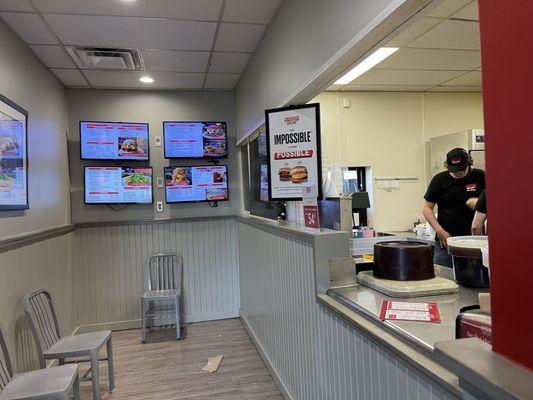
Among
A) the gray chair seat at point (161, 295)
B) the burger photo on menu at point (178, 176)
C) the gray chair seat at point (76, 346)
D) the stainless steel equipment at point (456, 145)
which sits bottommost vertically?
the gray chair seat at point (76, 346)

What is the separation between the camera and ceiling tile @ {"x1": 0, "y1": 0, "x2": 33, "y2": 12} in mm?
2439

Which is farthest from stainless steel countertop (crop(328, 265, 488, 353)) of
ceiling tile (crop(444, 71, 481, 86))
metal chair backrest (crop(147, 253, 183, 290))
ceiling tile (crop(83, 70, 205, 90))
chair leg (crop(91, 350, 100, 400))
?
ceiling tile (crop(83, 70, 205, 90))

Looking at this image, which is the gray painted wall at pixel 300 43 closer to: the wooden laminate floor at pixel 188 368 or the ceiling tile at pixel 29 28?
the ceiling tile at pixel 29 28

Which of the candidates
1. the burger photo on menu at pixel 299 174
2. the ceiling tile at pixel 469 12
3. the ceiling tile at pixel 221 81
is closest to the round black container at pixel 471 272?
the burger photo on menu at pixel 299 174

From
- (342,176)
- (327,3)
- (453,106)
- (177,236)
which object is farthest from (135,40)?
(453,106)

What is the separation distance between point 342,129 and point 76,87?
10.2 feet

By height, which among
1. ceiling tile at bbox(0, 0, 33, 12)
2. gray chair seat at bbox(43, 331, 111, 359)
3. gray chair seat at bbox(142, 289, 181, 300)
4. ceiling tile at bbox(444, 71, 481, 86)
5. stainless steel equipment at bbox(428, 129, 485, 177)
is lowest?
gray chair seat at bbox(43, 331, 111, 359)

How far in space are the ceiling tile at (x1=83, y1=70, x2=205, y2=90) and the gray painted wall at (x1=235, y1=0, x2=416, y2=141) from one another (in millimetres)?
731

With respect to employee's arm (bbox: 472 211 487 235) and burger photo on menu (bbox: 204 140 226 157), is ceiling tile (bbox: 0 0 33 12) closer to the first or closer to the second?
burger photo on menu (bbox: 204 140 226 157)

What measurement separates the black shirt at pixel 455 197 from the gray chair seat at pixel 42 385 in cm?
268

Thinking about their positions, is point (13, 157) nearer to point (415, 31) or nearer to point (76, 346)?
point (76, 346)

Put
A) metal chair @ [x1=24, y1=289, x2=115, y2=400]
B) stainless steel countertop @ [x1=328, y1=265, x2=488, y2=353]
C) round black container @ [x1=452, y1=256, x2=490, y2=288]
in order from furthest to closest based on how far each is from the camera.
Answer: metal chair @ [x1=24, y1=289, x2=115, y2=400]
round black container @ [x1=452, y1=256, x2=490, y2=288]
stainless steel countertop @ [x1=328, y1=265, x2=488, y2=353]

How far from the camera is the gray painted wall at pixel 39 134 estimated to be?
107 inches

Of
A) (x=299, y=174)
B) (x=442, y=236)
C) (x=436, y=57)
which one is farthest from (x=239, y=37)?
(x=442, y=236)
